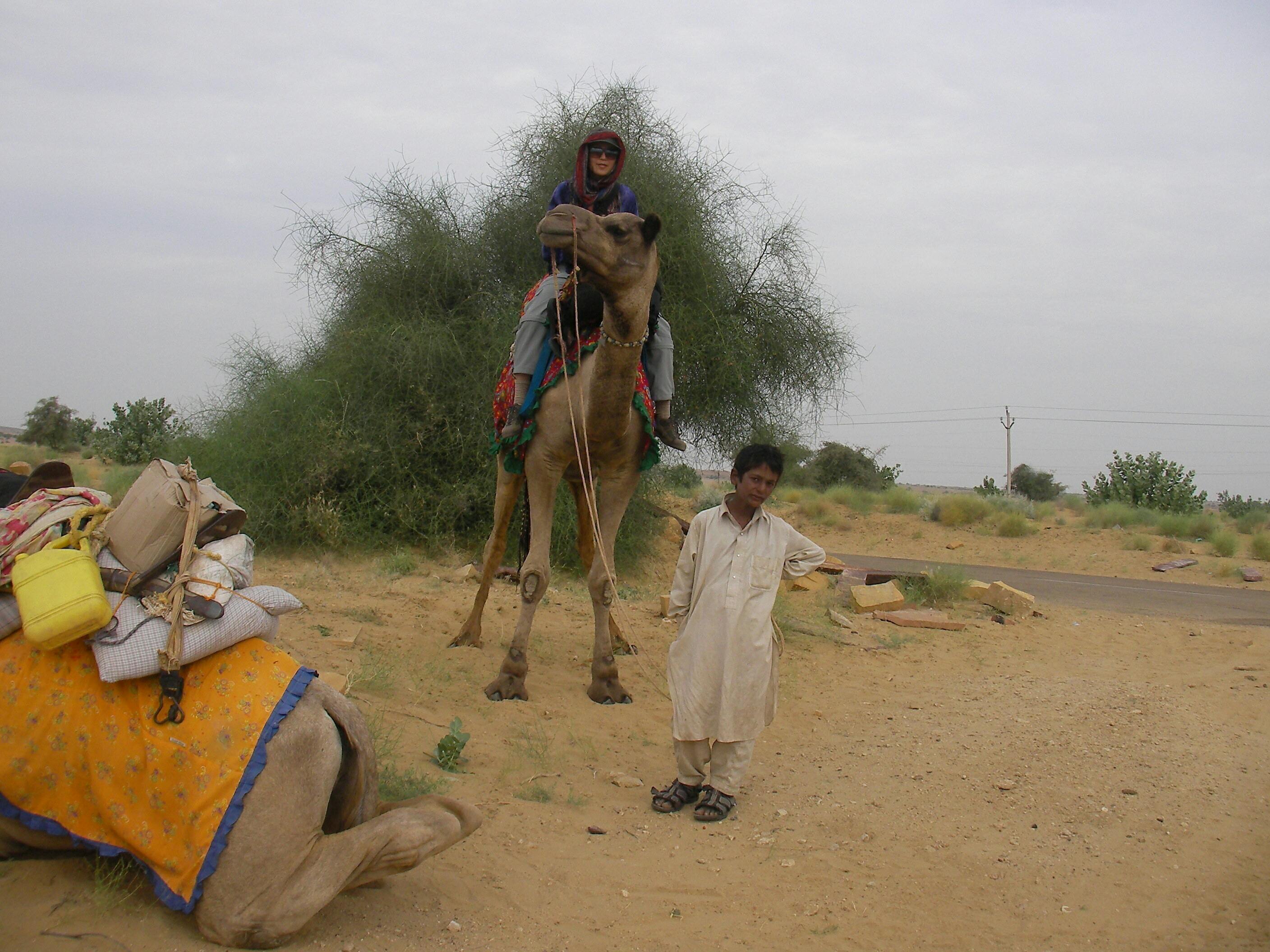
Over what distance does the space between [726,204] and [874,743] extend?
9.13 m

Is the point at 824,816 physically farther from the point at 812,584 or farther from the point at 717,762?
the point at 812,584

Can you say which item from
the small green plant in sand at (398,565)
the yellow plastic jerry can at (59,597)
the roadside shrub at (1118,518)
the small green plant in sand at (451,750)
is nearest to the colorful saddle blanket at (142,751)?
the yellow plastic jerry can at (59,597)

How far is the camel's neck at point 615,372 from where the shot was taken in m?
5.30

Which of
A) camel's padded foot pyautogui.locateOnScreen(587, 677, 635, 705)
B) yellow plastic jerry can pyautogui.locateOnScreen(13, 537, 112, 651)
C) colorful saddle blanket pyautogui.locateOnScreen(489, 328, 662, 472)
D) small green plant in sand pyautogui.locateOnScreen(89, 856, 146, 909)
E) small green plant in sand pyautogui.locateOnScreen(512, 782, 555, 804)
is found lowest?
small green plant in sand pyautogui.locateOnScreen(512, 782, 555, 804)

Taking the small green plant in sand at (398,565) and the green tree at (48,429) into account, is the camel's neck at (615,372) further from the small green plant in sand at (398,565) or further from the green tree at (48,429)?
the green tree at (48,429)

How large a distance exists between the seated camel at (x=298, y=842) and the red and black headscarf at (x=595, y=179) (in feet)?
13.9

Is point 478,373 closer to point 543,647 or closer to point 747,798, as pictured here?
point 543,647

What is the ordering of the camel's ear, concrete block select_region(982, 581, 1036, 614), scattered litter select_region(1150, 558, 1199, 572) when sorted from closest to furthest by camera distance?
1. the camel's ear
2. concrete block select_region(982, 581, 1036, 614)
3. scattered litter select_region(1150, 558, 1199, 572)

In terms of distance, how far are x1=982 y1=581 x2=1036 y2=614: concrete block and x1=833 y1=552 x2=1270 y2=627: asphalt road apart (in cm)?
128

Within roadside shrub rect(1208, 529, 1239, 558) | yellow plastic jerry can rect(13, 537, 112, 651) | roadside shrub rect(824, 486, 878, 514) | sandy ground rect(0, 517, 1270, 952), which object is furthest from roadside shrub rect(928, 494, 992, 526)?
yellow plastic jerry can rect(13, 537, 112, 651)

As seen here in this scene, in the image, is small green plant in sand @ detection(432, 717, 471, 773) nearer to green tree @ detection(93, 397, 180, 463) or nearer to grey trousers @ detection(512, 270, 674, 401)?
grey trousers @ detection(512, 270, 674, 401)

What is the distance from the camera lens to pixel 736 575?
176 inches

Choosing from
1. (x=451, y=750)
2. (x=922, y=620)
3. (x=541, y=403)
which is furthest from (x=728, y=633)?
(x=922, y=620)

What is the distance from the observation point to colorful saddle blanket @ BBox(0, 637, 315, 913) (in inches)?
108
